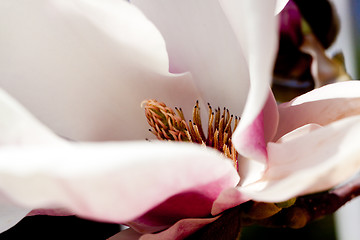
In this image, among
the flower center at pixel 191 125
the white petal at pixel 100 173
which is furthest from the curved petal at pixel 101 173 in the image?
the flower center at pixel 191 125

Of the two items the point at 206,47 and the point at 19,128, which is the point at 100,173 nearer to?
the point at 19,128

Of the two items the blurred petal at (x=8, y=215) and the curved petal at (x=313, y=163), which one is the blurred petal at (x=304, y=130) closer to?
the curved petal at (x=313, y=163)

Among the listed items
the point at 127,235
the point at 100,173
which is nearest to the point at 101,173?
the point at 100,173

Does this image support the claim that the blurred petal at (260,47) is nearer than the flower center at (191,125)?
Yes

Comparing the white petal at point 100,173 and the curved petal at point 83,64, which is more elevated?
the curved petal at point 83,64

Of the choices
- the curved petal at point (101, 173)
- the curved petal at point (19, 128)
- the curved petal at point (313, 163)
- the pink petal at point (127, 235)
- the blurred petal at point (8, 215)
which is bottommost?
the pink petal at point (127, 235)

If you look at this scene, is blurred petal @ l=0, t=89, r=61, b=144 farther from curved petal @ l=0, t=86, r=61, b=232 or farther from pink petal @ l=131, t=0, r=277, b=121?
pink petal @ l=131, t=0, r=277, b=121
